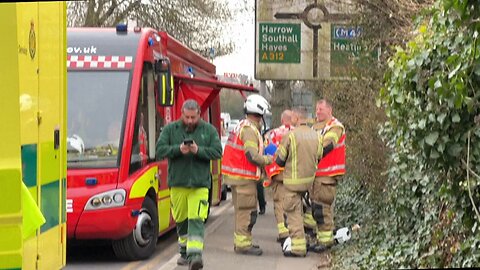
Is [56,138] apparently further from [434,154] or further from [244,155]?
[244,155]

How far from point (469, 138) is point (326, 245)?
4.99 m

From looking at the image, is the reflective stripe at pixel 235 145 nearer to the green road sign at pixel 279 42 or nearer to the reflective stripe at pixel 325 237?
the reflective stripe at pixel 325 237

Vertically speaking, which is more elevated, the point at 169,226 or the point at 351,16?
the point at 351,16

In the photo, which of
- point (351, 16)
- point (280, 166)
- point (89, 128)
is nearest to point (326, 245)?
point (280, 166)

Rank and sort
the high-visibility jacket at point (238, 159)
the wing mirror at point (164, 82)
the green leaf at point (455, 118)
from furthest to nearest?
the wing mirror at point (164, 82) → the high-visibility jacket at point (238, 159) → the green leaf at point (455, 118)

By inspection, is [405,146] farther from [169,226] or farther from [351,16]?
[351,16]

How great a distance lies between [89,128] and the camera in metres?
9.86

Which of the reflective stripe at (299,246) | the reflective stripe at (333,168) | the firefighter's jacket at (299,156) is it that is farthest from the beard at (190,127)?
the reflective stripe at (333,168)

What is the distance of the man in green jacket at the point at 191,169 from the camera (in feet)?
27.8

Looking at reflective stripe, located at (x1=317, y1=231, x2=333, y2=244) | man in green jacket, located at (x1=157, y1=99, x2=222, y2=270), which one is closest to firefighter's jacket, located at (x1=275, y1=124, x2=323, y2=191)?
reflective stripe, located at (x1=317, y1=231, x2=333, y2=244)

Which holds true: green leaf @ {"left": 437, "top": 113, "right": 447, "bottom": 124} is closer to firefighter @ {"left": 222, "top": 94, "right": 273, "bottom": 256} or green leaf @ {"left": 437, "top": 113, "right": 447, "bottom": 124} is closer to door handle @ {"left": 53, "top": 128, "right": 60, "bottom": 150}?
door handle @ {"left": 53, "top": 128, "right": 60, "bottom": 150}

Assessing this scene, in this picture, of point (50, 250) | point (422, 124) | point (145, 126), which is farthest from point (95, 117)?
point (422, 124)

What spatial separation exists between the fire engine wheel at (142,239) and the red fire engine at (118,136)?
12mm

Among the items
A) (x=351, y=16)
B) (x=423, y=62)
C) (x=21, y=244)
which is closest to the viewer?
(x=21, y=244)
